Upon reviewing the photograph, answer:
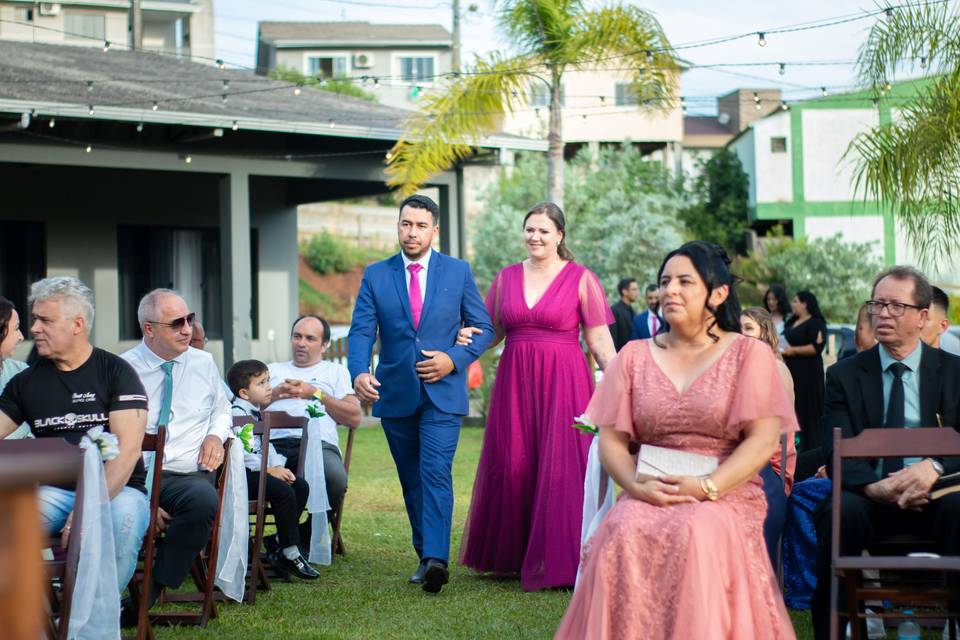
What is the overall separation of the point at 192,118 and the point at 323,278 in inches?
1286

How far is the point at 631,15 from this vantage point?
61.8 ft

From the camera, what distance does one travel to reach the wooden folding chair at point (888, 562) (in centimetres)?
518

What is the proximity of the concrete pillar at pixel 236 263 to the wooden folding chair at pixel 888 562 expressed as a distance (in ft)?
42.6

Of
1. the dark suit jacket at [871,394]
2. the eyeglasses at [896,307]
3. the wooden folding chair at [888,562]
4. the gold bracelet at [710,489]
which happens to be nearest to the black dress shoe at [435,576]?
the dark suit jacket at [871,394]

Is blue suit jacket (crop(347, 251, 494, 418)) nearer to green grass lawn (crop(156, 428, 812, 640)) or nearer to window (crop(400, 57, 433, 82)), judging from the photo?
green grass lawn (crop(156, 428, 812, 640))

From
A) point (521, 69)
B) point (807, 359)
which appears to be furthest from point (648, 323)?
point (521, 69)

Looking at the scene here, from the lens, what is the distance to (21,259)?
62.4ft

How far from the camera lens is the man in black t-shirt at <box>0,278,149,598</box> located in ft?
19.7

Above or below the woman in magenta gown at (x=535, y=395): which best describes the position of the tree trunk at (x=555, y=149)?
above

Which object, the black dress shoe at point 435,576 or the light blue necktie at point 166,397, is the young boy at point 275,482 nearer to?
the light blue necktie at point 166,397

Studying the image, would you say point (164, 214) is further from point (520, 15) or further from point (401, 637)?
point (401, 637)

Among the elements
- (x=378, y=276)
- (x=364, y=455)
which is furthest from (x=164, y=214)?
(x=378, y=276)

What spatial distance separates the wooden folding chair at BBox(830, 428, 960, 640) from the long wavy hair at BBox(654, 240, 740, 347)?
65cm

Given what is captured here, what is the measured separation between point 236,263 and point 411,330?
10269 millimetres
